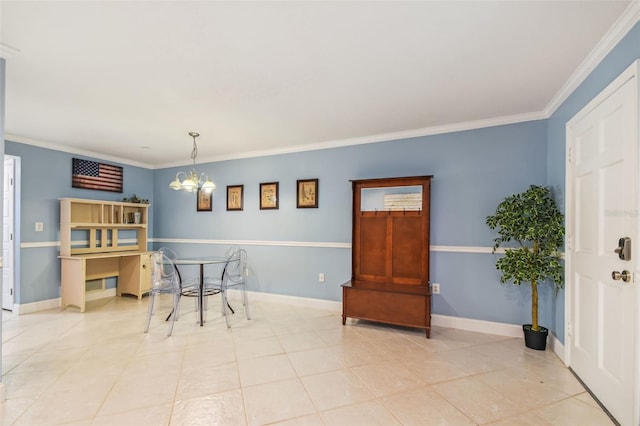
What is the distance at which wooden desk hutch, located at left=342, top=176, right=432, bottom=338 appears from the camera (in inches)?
135

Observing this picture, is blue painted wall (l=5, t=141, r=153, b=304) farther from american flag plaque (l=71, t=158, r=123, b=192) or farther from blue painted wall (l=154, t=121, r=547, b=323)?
blue painted wall (l=154, t=121, r=547, b=323)

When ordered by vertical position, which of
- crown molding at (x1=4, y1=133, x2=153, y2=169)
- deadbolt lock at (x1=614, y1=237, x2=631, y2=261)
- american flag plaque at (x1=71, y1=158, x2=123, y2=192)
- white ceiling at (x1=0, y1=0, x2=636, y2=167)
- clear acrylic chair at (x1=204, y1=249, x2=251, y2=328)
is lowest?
clear acrylic chair at (x1=204, y1=249, x2=251, y2=328)

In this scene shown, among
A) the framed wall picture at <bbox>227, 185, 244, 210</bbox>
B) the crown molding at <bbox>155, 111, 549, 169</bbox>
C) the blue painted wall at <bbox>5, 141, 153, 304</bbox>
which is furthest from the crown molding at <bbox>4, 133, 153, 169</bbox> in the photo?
the framed wall picture at <bbox>227, 185, 244, 210</bbox>

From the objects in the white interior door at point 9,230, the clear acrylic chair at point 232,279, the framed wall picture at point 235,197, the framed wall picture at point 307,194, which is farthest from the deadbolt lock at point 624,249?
the white interior door at point 9,230

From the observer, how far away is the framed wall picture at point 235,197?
5066mm

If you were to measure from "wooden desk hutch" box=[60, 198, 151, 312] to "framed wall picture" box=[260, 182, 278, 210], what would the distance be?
2.13 m

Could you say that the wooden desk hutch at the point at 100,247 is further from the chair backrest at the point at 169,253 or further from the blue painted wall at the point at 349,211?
the blue painted wall at the point at 349,211

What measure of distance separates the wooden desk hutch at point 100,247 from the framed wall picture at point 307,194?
2729 mm

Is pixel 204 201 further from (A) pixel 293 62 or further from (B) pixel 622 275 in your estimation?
(B) pixel 622 275

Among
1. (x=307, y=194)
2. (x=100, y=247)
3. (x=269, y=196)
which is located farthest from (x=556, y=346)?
(x=100, y=247)

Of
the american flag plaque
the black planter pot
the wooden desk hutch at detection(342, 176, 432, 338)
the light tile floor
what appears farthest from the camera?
the american flag plaque

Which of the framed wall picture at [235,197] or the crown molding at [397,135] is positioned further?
the framed wall picture at [235,197]

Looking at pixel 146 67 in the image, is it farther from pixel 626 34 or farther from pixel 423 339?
pixel 423 339

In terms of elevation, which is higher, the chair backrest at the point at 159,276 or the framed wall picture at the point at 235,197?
the framed wall picture at the point at 235,197
